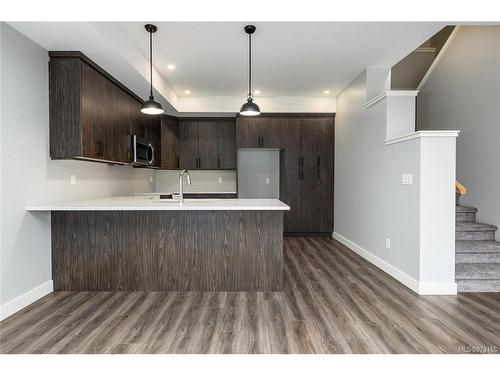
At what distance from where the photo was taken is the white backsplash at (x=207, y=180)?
597cm

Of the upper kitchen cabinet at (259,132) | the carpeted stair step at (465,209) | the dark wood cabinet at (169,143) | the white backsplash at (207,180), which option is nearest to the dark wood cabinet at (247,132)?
the upper kitchen cabinet at (259,132)

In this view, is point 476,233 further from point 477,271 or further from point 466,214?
point 477,271

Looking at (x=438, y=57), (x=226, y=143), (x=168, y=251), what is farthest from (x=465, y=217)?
(x=226, y=143)

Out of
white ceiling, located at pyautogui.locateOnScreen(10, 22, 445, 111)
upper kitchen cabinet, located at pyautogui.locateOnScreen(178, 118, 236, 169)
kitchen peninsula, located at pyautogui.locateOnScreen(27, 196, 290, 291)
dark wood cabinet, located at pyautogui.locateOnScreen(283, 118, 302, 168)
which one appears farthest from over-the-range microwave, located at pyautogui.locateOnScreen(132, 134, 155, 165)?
dark wood cabinet, located at pyautogui.locateOnScreen(283, 118, 302, 168)

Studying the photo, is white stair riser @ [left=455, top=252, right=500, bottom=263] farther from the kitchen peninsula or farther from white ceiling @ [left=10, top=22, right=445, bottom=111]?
white ceiling @ [left=10, top=22, right=445, bottom=111]

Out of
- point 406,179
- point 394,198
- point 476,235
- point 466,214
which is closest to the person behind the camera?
point 406,179

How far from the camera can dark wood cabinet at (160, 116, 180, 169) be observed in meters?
5.29

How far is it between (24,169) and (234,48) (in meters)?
2.47

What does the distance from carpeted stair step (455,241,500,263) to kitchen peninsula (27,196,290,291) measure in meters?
2.07

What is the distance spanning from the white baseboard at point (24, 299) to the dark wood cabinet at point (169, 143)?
290cm

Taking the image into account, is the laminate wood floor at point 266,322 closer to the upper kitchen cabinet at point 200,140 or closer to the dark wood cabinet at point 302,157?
the dark wood cabinet at point 302,157

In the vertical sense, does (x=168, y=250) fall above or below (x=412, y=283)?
above

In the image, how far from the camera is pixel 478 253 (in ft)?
10.2
